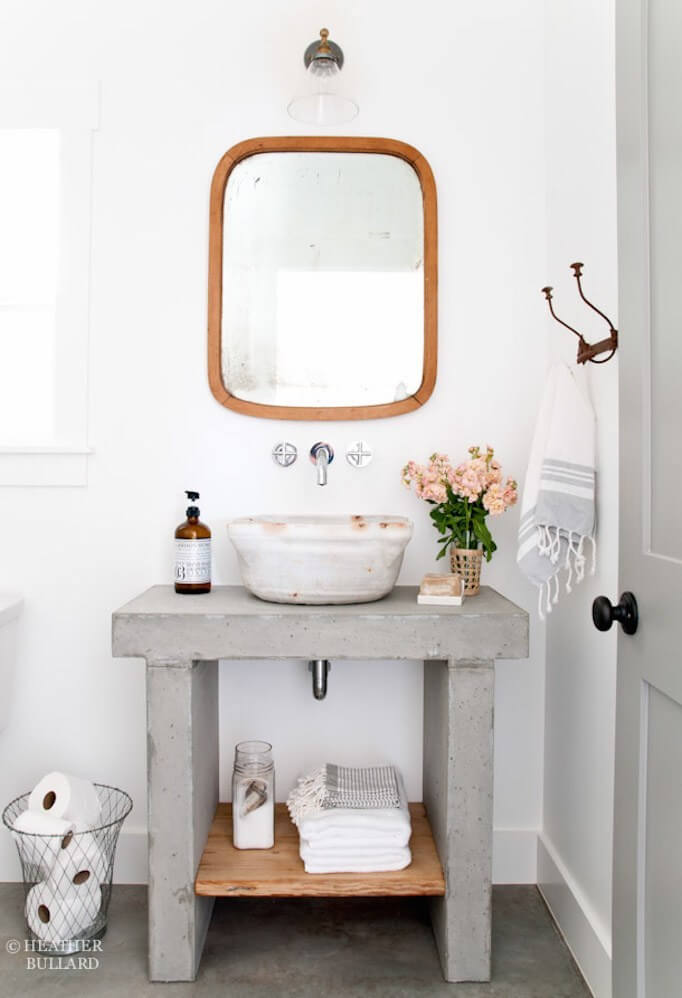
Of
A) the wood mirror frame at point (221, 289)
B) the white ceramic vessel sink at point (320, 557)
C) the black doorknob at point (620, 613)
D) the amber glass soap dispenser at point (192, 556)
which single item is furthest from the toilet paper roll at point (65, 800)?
the black doorknob at point (620, 613)

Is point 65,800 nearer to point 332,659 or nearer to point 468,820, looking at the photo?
point 332,659

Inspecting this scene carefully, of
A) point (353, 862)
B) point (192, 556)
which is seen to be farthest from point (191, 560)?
point (353, 862)

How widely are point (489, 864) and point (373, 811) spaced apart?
271 mm

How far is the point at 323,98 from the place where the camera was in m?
1.88

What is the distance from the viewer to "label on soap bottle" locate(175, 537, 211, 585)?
1811mm

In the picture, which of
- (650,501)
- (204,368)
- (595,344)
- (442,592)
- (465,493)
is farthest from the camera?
(204,368)

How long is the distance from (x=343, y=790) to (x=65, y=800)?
2.12 ft

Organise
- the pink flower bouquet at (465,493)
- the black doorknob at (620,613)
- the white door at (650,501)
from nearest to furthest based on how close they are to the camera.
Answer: the white door at (650,501)
the black doorknob at (620,613)
the pink flower bouquet at (465,493)

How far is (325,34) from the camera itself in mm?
1835

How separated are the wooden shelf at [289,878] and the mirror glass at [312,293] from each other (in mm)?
1104

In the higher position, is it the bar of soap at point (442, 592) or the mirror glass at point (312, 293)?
the mirror glass at point (312, 293)

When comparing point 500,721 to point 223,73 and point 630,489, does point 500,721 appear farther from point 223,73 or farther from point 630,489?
point 223,73

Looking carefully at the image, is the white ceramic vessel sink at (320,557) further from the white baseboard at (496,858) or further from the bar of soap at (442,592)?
the white baseboard at (496,858)

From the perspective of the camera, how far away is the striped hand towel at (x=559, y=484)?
1.63 meters
